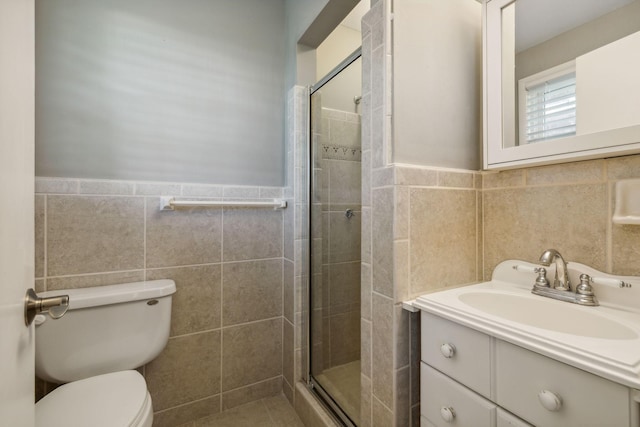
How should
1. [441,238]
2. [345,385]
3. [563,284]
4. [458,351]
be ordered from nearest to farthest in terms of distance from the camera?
[458,351]
[563,284]
[441,238]
[345,385]

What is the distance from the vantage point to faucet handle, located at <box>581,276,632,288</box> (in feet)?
2.65

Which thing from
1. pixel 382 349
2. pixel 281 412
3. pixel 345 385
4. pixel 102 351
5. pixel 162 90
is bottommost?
pixel 281 412

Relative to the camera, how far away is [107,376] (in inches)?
43.9

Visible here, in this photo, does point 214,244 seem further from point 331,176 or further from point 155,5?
point 155,5

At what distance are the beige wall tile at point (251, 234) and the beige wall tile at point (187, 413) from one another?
0.77 metres

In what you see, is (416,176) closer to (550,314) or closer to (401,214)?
(401,214)

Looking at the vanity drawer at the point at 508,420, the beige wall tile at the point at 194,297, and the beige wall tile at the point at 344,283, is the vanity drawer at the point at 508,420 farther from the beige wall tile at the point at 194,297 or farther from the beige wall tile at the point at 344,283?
the beige wall tile at the point at 194,297

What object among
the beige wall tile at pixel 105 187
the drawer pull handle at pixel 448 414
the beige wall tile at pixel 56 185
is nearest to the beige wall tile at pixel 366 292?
the drawer pull handle at pixel 448 414

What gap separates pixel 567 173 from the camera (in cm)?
94

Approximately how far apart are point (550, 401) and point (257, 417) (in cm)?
144

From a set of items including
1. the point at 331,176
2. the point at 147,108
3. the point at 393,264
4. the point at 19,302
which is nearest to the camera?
the point at 19,302

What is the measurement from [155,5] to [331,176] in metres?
1.25

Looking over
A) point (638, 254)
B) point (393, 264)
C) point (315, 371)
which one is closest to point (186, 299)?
point (315, 371)

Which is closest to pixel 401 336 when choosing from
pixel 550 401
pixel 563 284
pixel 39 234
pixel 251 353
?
pixel 550 401
